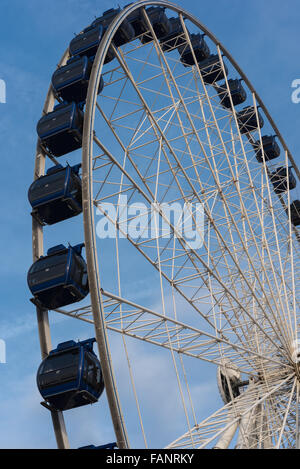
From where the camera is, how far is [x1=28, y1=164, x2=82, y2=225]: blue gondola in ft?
53.3

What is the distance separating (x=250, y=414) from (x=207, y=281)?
486 cm

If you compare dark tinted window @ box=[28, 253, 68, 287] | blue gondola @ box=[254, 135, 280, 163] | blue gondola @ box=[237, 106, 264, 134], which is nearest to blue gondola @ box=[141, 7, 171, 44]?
blue gondola @ box=[237, 106, 264, 134]

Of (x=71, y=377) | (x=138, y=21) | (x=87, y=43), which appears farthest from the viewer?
(x=138, y=21)

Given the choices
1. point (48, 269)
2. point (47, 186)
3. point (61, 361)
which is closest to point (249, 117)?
point (47, 186)

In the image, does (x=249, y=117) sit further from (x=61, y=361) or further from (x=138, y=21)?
(x=61, y=361)

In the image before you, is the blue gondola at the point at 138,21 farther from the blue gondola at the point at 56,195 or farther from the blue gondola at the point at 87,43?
the blue gondola at the point at 56,195

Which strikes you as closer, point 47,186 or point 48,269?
point 48,269

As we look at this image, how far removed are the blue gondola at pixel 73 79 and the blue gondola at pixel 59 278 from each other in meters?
5.35

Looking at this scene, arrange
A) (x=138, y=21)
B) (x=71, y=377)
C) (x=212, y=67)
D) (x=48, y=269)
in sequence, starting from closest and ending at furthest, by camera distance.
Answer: (x=71, y=377)
(x=48, y=269)
(x=138, y=21)
(x=212, y=67)

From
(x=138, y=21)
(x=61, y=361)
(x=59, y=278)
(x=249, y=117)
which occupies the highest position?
(x=138, y=21)

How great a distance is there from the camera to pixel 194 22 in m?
25.0

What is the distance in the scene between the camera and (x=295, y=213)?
115 feet

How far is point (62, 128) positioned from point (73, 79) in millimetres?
1865
